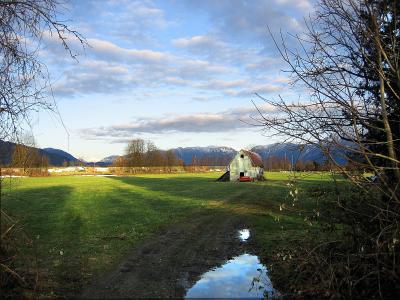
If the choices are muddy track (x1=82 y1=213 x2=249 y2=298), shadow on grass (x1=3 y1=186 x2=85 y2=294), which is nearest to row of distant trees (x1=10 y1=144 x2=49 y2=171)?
shadow on grass (x1=3 y1=186 x2=85 y2=294)

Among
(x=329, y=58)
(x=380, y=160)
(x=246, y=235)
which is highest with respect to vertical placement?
(x=329, y=58)

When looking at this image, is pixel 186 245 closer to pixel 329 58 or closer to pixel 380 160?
pixel 380 160

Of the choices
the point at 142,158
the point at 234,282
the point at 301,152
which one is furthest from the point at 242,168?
the point at 142,158

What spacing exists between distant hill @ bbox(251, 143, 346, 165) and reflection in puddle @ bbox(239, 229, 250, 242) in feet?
19.2

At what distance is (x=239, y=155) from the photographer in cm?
6844

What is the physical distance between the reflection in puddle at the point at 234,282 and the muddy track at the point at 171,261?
248 millimetres

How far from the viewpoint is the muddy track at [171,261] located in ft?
26.9

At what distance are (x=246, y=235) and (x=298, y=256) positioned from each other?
604 cm

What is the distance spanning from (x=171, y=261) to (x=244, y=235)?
5.07 meters

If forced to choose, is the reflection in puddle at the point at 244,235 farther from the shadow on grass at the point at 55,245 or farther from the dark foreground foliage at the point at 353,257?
the shadow on grass at the point at 55,245

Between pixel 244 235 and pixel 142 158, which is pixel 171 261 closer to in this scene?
pixel 244 235

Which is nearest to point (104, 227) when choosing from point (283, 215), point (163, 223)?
point (163, 223)

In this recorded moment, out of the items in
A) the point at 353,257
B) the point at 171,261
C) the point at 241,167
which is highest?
the point at 241,167

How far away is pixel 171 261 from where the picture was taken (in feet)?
35.1
